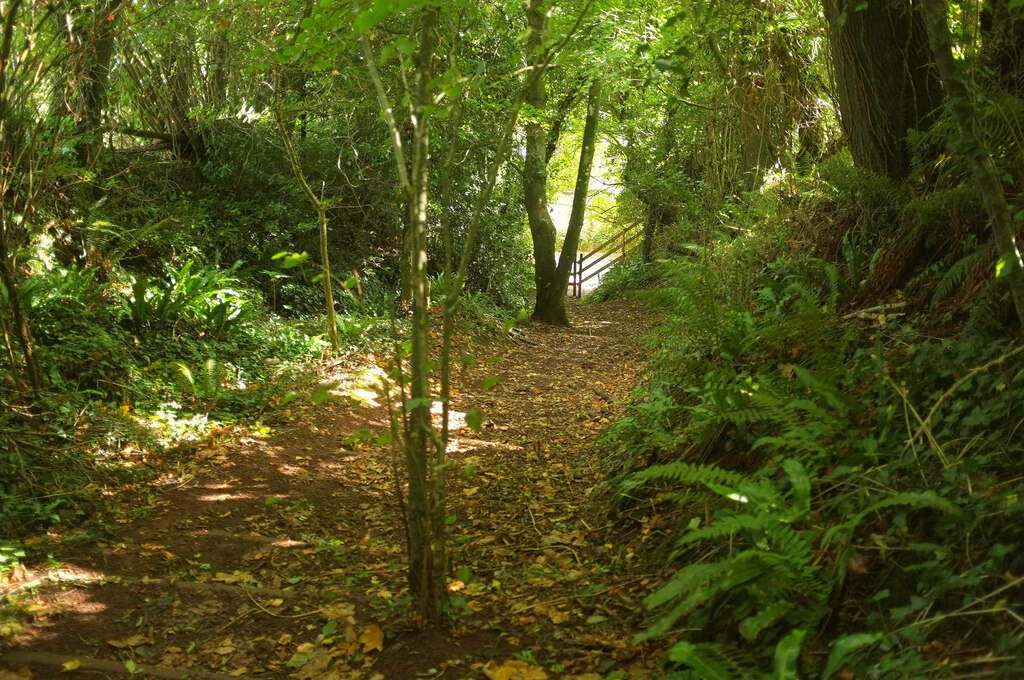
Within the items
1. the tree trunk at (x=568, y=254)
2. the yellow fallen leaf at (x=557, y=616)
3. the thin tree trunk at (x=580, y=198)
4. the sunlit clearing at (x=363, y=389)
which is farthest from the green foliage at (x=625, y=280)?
the yellow fallen leaf at (x=557, y=616)

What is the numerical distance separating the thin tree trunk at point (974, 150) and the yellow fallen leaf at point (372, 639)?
298 centimetres

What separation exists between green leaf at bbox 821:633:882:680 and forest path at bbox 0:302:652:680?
29.1 inches

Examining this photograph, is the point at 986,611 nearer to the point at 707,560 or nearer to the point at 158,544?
the point at 707,560

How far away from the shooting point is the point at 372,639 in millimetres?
3182

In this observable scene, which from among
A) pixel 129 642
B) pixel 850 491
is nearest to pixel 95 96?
pixel 129 642

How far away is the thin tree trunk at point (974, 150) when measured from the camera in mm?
2906

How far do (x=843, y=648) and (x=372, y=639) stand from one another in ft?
6.30

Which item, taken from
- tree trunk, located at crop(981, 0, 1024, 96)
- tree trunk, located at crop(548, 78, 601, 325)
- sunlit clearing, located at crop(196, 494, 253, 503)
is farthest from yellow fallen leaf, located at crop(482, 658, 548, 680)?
tree trunk, located at crop(548, 78, 601, 325)

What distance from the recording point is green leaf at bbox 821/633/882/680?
2.24 meters

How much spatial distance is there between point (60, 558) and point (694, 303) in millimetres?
4189

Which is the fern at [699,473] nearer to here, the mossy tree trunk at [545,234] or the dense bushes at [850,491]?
the dense bushes at [850,491]

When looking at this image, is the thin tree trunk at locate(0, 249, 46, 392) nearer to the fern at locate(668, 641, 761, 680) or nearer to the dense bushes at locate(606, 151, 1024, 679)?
the dense bushes at locate(606, 151, 1024, 679)

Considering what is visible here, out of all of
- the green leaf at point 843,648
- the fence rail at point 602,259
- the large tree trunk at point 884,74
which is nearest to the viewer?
the green leaf at point 843,648

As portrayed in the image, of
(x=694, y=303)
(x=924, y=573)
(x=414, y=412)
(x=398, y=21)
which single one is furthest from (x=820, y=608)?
(x=398, y=21)
